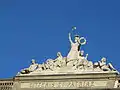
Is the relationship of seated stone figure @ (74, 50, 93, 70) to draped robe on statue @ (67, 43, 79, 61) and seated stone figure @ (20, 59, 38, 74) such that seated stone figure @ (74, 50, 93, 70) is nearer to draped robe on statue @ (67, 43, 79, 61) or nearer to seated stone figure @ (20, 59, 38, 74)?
draped robe on statue @ (67, 43, 79, 61)

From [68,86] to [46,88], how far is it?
4.97ft

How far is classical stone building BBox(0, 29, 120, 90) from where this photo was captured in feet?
143

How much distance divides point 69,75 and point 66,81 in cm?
44

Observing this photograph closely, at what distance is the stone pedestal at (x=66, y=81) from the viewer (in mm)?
43406

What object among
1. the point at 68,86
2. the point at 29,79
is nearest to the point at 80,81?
the point at 68,86

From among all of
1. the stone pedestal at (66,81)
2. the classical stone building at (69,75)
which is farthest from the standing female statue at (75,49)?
the stone pedestal at (66,81)

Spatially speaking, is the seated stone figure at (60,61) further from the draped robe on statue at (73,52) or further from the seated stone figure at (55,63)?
the draped robe on statue at (73,52)

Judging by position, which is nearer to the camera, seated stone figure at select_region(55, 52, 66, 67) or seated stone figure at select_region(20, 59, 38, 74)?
seated stone figure at select_region(55, 52, 66, 67)

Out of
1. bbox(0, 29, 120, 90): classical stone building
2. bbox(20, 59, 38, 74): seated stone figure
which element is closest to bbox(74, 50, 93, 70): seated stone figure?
bbox(0, 29, 120, 90): classical stone building

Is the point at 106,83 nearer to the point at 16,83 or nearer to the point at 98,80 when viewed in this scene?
the point at 98,80

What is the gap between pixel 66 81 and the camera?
4434 cm

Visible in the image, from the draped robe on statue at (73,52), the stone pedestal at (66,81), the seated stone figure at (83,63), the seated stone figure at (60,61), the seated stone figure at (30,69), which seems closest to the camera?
the stone pedestal at (66,81)

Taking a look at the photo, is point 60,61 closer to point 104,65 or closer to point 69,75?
point 69,75

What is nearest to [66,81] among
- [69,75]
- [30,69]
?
[69,75]
